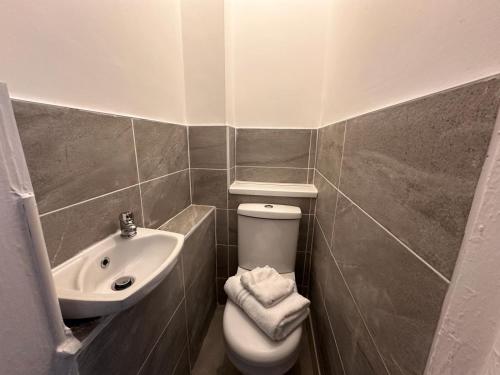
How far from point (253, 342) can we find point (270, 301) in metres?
0.16

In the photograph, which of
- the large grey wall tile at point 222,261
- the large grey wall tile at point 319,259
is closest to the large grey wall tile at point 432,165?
the large grey wall tile at point 319,259

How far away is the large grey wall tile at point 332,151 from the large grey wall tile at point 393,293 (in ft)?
0.83

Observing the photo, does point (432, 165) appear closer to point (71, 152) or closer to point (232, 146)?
point (71, 152)

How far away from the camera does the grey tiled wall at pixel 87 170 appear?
1.64 feet

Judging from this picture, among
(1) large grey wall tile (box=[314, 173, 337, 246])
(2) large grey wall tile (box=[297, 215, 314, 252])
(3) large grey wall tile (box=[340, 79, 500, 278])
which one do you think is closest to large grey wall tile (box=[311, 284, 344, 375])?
(2) large grey wall tile (box=[297, 215, 314, 252])

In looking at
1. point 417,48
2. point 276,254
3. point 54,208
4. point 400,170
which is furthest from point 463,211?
point 276,254

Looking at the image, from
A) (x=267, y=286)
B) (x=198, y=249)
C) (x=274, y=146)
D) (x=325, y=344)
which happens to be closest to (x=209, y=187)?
(x=198, y=249)

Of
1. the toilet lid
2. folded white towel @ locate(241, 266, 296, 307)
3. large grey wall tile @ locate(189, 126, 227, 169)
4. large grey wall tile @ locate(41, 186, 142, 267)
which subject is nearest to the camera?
large grey wall tile @ locate(41, 186, 142, 267)

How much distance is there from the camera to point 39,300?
327 millimetres

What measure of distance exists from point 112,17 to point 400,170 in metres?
1.01

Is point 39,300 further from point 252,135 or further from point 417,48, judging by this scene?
point 252,135

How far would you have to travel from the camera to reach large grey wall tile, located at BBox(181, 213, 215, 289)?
95 cm

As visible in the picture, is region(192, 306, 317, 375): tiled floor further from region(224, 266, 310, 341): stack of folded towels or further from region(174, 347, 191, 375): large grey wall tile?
region(224, 266, 310, 341): stack of folded towels

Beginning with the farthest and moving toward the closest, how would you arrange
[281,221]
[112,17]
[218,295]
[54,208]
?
[218,295]
[281,221]
[112,17]
[54,208]
